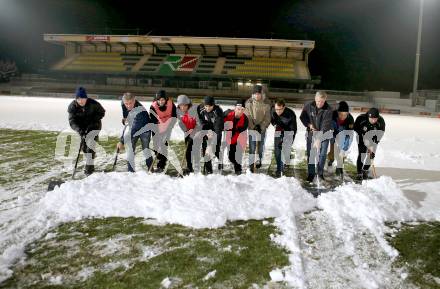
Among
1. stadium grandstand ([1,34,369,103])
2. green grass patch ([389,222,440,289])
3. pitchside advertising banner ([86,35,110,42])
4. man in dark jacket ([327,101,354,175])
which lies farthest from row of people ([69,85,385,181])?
pitchside advertising banner ([86,35,110,42])

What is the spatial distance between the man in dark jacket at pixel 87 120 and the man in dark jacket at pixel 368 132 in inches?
195

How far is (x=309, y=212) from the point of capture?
4.86m

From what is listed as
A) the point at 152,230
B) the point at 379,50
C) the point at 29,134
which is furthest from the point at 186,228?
the point at 379,50

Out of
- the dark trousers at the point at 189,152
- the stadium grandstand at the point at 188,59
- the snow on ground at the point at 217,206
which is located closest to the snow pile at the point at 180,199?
the snow on ground at the point at 217,206

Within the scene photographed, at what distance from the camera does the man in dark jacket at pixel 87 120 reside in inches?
255

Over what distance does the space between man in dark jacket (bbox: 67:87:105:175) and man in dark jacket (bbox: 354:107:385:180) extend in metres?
4.95

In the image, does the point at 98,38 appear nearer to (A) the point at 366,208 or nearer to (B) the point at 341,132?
(B) the point at 341,132

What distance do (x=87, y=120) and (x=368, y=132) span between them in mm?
5257

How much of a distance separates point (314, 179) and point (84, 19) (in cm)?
4449

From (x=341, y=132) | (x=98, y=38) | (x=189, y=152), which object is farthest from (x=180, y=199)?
(x=98, y=38)

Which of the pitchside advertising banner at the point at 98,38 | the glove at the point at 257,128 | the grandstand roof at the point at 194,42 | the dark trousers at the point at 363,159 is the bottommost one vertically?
the dark trousers at the point at 363,159

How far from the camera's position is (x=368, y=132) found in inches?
253

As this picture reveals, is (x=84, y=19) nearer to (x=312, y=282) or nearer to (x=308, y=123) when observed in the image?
(x=308, y=123)

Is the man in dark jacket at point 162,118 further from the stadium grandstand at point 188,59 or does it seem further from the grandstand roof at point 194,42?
the grandstand roof at point 194,42
